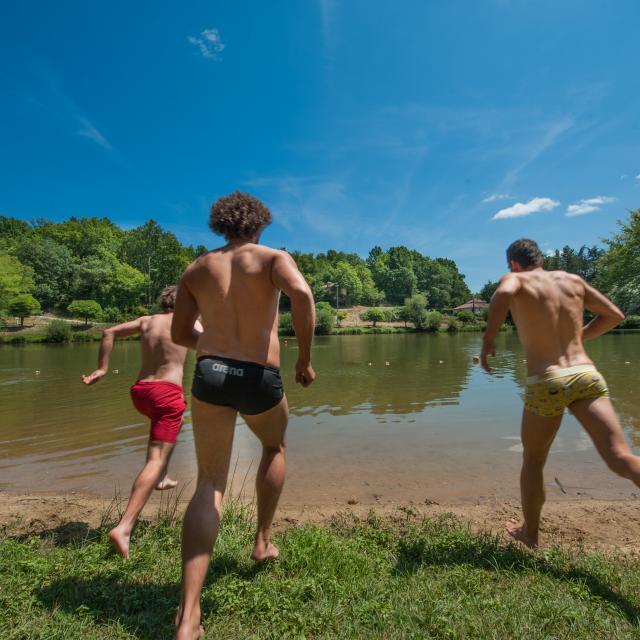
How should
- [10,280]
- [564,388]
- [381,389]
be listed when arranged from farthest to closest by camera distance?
[10,280] < [381,389] < [564,388]

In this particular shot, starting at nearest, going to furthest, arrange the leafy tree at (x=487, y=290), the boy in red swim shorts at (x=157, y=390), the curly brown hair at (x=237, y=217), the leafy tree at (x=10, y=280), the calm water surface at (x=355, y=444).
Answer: the curly brown hair at (x=237, y=217) < the boy in red swim shorts at (x=157, y=390) < the calm water surface at (x=355, y=444) < the leafy tree at (x=10, y=280) < the leafy tree at (x=487, y=290)

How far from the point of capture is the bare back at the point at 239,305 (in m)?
2.43

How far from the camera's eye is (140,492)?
320 cm

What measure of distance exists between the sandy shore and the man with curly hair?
1.50 metres

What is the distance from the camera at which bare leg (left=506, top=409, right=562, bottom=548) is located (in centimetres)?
294

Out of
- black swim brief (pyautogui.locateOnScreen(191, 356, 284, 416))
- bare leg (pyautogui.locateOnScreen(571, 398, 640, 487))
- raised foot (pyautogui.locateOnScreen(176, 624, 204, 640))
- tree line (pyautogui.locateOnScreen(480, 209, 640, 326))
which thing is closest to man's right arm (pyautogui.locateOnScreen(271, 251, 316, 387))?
black swim brief (pyautogui.locateOnScreen(191, 356, 284, 416))

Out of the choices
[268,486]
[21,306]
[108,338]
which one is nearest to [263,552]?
[268,486]

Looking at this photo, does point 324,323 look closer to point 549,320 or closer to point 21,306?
point 21,306

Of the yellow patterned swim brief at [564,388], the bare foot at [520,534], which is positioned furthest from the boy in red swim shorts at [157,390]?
the bare foot at [520,534]

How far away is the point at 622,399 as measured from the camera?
10367mm

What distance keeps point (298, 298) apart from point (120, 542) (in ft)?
6.56

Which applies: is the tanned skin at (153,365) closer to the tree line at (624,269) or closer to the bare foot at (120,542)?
the bare foot at (120,542)

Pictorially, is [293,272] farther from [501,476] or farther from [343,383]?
[343,383]

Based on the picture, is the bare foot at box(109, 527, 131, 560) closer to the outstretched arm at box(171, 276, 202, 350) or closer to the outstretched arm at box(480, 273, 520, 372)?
the outstretched arm at box(171, 276, 202, 350)
